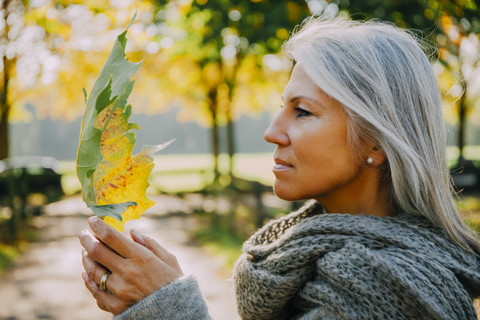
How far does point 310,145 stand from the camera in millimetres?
1598

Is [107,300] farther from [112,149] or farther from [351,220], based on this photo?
[351,220]

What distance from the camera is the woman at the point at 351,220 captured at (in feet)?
4.69

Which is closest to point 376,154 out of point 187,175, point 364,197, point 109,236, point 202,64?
point 364,197

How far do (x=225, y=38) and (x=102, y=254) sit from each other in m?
7.97

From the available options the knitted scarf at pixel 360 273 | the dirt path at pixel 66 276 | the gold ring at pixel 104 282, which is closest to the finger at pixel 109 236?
the gold ring at pixel 104 282

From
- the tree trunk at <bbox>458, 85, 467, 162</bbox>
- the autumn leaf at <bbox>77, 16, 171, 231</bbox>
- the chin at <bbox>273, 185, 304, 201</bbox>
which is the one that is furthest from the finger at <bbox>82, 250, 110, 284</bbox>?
the tree trunk at <bbox>458, 85, 467, 162</bbox>

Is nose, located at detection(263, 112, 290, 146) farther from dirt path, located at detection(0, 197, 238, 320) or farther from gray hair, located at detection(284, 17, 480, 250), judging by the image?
dirt path, located at detection(0, 197, 238, 320)

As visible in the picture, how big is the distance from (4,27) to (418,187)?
1111 cm

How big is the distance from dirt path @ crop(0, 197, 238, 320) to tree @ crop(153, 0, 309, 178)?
11.2ft

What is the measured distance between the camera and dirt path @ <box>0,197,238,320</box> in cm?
533

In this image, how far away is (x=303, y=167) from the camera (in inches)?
63.6

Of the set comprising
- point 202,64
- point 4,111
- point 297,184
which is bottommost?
point 4,111

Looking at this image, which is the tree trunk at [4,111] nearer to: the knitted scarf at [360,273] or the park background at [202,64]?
the park background at [202,64]

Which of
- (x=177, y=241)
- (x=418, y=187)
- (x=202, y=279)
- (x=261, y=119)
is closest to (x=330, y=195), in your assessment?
(x=418, y=187)
